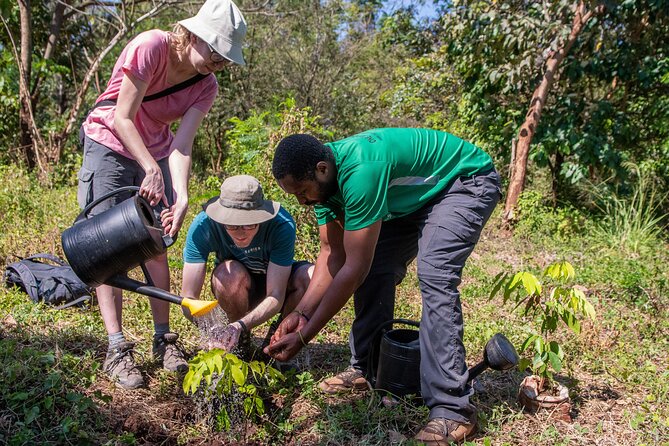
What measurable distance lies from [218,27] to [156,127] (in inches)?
25.3

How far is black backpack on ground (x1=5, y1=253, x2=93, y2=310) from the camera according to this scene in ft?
11.3

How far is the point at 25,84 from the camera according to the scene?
6.71m

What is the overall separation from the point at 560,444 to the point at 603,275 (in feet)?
8.97

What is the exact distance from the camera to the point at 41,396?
225cm

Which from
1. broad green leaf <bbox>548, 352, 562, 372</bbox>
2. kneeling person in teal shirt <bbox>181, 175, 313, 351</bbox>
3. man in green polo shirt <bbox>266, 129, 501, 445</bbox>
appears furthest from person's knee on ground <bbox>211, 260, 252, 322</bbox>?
broad green leaf <bbox>548, 352, 562, 372</bbox>

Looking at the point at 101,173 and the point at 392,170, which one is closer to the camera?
the point at 392,170

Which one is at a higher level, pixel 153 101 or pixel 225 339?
pixel 153 101

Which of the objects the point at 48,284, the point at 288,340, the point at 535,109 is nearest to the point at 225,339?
the point at 288,340

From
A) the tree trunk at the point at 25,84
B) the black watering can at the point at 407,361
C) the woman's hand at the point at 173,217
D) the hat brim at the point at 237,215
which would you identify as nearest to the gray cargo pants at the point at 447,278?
the black watering can at the point at 407,361

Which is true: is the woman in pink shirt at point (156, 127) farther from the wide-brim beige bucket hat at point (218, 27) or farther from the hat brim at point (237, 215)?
the hat brim at point (237, 215)

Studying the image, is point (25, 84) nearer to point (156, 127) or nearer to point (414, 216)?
point (156, 127)

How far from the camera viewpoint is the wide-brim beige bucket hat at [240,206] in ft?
8.32

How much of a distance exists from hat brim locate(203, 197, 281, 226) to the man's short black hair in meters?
0.44

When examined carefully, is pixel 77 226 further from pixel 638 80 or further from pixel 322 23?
pixel 322 23
